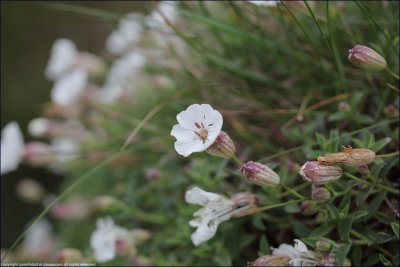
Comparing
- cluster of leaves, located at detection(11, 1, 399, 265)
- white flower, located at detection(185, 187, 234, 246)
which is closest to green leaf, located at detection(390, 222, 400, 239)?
cluster of leaves, located at detection(11, 1, 399, 265)

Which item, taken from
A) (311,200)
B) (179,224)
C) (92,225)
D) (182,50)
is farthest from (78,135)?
(311,200)

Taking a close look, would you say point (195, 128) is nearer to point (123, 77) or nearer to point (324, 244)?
point (324, 244)

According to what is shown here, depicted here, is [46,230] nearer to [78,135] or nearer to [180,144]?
[78,135]

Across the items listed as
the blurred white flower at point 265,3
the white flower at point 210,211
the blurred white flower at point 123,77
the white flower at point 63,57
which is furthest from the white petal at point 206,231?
the white flower at point 63,57

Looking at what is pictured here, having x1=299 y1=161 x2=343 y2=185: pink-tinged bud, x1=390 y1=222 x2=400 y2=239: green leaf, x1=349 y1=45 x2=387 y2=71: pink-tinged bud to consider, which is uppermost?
x1=349 y1=45 x2=387 y2=71: pink-tinged bud

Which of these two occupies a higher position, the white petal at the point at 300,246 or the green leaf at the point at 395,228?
the green leaf at the point at 395,228

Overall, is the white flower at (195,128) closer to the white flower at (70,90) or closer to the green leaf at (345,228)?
the green leaf at (345,228)

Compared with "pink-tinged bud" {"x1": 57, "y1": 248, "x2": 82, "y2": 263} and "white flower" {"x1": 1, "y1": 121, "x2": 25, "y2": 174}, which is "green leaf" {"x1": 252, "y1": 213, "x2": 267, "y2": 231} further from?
"white flower" {"x1": 1, "y1": 121, "x2": 25, "y2": 174}
